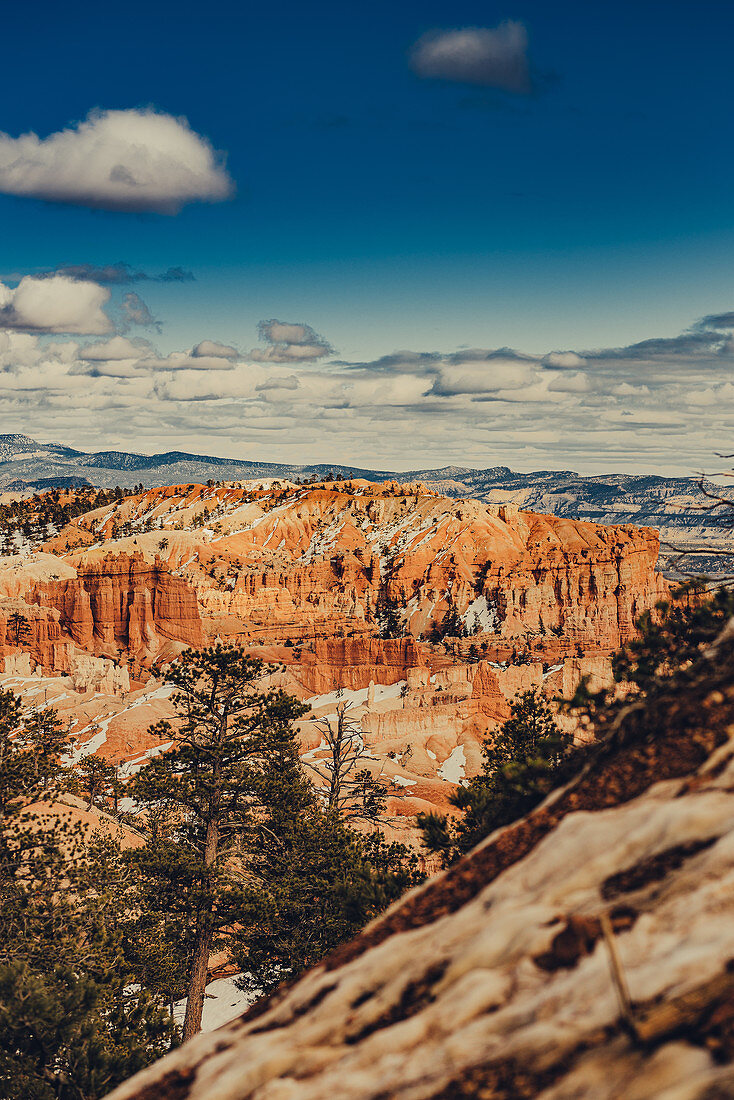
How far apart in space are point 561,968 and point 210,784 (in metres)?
18.9

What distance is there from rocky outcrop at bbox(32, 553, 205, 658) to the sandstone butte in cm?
22

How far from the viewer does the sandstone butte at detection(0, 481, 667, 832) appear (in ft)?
230

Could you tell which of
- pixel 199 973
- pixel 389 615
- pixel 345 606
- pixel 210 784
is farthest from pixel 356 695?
pixel 199 973

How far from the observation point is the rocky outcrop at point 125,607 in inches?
4353

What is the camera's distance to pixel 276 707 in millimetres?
23844

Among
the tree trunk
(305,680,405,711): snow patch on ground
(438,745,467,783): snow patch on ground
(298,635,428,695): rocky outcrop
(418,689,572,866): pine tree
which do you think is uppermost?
(418,689,572,866): pine tree

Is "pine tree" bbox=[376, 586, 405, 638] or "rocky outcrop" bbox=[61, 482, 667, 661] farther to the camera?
"pine tree" bbox=[376, 586, 405, 638]

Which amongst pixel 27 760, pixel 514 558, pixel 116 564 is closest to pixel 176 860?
pixel 27 760

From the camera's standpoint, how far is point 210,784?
74.1ft

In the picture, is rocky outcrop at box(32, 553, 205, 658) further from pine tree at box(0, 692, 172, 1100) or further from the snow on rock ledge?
the snow on rock ledge

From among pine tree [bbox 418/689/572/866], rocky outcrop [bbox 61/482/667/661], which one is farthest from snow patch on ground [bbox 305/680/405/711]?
pine tree [bbox 418/689/572/866]

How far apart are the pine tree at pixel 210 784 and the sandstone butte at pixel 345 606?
2196cm

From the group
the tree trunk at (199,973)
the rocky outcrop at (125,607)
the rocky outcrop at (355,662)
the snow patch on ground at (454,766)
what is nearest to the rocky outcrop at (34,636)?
the rocky outcrop at (125,607)

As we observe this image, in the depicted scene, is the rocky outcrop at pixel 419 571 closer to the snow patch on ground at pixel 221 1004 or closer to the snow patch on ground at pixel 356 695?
the snow patch on ground at pixel 356 695
